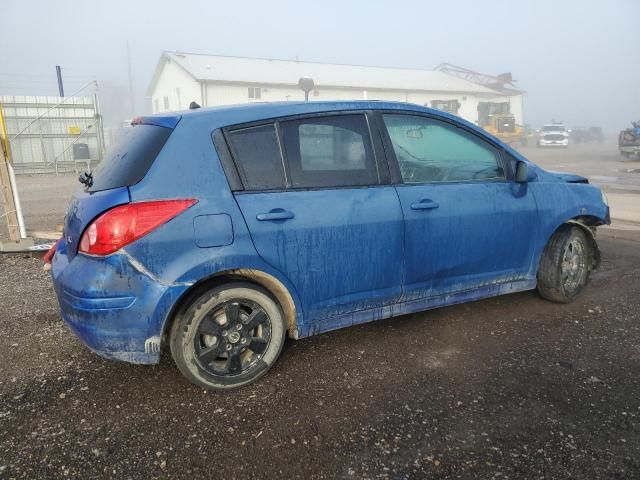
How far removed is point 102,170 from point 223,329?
124 cm

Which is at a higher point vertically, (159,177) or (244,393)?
(159,177)

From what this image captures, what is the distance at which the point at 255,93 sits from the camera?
36031 mm

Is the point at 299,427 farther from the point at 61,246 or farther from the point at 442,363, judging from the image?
the point at 61,246

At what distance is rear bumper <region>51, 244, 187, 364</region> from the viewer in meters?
2.65

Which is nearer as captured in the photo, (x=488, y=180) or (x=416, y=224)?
(x=416, y=224)

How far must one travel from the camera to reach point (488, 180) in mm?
3779

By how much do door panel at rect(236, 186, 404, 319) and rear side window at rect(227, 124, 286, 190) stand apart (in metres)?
0.08

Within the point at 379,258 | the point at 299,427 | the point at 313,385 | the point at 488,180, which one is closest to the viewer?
the point at 299,427

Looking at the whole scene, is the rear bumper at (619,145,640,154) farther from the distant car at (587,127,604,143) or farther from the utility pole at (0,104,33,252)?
the distant car at (587,127,604,143)

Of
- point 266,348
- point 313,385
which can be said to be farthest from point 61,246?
point 313,385

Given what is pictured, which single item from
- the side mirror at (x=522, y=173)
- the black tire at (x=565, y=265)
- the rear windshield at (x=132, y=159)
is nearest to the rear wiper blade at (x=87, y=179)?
the rear windshield at (x=132, y=159)

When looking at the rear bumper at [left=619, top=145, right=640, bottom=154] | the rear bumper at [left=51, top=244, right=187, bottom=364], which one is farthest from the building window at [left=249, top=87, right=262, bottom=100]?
the rear bumper at [left=51, top=244, right=187, bottom=364]

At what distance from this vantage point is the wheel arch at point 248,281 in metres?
2.83

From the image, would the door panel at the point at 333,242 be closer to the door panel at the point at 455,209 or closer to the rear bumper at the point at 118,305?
the door panel at the point at 455,209
